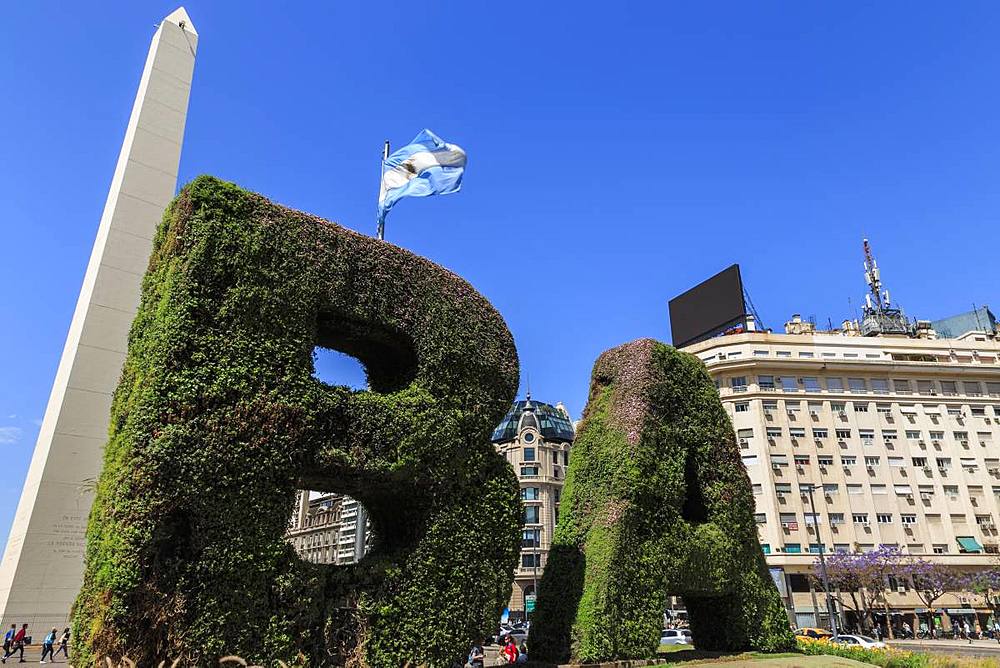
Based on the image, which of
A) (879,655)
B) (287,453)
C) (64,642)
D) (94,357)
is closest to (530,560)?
(879,655)

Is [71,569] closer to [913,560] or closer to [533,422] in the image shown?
[913,560]

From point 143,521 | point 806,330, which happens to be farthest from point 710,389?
point 806,330

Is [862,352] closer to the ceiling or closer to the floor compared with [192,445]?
closer to the ceiling

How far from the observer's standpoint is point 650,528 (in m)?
15.4

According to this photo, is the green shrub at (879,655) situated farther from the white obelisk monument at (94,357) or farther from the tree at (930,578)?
the tree at (930,578)

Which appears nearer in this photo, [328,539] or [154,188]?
[154,188]

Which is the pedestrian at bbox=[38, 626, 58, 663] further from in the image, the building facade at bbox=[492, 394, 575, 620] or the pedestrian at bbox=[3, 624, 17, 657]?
the building facade at bbox=[492, 394, 575, 620]

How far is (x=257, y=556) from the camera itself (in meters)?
9.96

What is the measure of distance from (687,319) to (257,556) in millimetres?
53661

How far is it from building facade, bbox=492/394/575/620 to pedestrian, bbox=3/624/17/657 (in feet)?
182

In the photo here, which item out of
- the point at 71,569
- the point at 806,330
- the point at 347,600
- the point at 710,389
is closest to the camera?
the point at 347,600

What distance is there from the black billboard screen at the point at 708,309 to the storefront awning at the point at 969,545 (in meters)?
23.8

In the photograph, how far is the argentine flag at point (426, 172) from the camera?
1767 cm

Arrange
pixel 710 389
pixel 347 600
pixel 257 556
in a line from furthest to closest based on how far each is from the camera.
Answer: pixel 710 389 < pixel 347 600 < pixel 257 556
